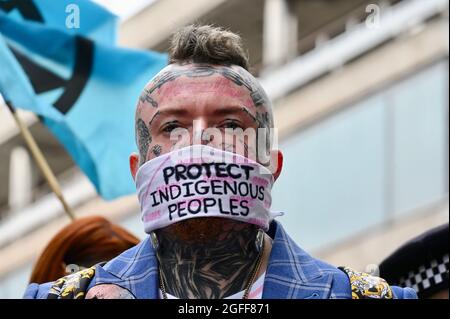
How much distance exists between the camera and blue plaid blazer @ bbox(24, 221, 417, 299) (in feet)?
12.8

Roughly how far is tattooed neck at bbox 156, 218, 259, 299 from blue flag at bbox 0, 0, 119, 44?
5.24 meters

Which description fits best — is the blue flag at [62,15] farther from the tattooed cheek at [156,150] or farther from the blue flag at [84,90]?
the tattooed cheek at [156,150]

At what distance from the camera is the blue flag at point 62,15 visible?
938 cm

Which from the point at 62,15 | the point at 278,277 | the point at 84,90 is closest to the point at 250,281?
the point at 278,277

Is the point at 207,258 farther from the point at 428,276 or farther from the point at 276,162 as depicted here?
the point at 428,276

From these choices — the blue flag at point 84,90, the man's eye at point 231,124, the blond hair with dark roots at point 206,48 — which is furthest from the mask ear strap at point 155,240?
the blue flag at point 84,90

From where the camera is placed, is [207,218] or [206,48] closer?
[207,218]

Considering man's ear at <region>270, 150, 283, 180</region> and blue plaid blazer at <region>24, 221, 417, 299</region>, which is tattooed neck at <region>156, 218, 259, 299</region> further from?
man's ear at <region>270, 150, 283, 180</region>

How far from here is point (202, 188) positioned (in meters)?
3.84

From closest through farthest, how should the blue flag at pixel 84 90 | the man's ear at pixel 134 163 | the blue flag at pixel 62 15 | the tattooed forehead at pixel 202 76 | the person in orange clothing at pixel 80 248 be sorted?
the tattooed forehead at pixel 202 76, the man's ear at pixel 134 163, the person in orange clothing at pixel 80 248, the blue flag at pixel 84 90, the blue flag at pixel 62 15

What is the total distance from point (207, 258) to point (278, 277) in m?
0.18

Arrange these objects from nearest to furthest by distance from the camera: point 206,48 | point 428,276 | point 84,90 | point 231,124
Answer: point 231,124, point 206,48, point 428,276, point 84,90

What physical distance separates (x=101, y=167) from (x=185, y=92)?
4.93 m
